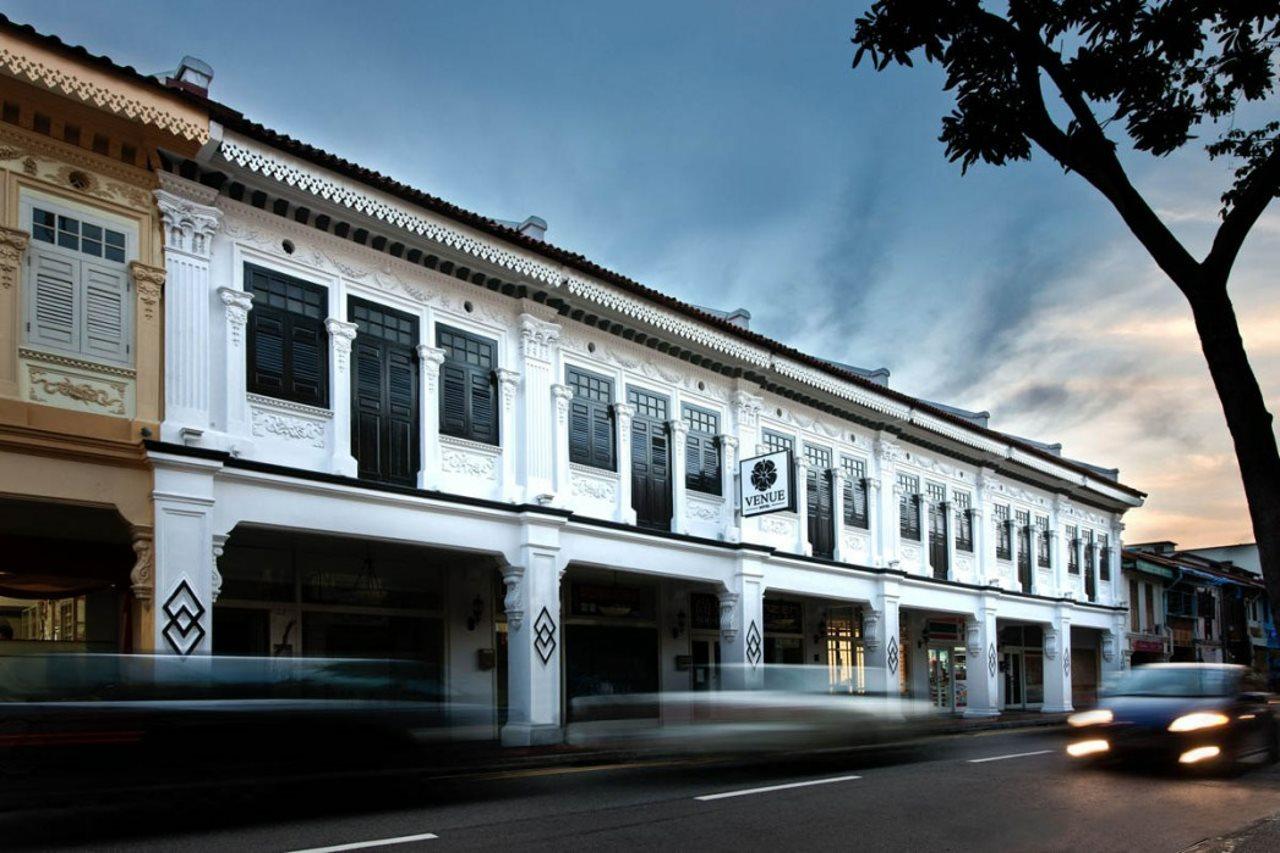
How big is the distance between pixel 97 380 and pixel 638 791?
26.7 feet

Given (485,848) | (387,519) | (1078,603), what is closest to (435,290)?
(387,519)

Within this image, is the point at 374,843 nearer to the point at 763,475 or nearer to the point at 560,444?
the point at 560,444

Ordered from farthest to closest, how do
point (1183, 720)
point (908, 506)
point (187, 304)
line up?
point (908, 506) < point (187, 304) < point (1183, 720)

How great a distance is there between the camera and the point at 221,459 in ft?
47.5

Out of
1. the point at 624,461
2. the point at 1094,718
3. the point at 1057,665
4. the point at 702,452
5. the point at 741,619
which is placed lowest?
the point at 1057,665

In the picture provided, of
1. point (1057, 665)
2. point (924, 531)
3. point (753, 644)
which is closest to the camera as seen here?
point (753, 644)

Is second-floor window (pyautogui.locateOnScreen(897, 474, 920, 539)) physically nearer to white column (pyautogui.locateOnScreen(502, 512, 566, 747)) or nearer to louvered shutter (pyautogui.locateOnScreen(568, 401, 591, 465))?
louvered shutter (pyautogui.locateOnScreen(568, 401, 591, 465))

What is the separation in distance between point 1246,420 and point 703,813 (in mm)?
6534

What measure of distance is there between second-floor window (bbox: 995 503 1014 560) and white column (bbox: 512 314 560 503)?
18.7 meters

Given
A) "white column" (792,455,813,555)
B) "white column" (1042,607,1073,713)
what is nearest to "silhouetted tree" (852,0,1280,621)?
"white column" (792,455,813,555)

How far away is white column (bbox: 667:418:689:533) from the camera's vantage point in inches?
869

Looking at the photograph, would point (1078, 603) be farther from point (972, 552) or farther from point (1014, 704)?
point (972, 552)

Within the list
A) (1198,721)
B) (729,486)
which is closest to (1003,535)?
(729,486)

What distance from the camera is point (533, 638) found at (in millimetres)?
18500
